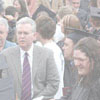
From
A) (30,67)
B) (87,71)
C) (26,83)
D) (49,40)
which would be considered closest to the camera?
(87,71)

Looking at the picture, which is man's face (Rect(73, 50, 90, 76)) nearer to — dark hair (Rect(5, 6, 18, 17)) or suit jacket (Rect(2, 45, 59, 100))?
suit jacket (Rect(2, 45, 59, 100))

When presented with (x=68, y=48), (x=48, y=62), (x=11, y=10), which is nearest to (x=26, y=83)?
(x=48, y=62)

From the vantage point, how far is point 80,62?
4.52m

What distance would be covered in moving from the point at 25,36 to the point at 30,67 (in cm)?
44

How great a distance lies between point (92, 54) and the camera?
4.51 metres

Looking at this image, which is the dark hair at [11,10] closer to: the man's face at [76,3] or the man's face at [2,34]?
the man's face at [76,3]

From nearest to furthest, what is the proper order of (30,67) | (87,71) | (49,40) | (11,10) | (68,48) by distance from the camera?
(87,71)
(30,67)
(68,48)
(49,40)
(11,10)

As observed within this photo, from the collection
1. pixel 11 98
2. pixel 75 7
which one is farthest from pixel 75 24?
pixel 75 7

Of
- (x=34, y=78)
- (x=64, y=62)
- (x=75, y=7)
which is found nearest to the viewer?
(x=34, y=78)

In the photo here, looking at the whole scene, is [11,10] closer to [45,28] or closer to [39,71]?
[45,28]

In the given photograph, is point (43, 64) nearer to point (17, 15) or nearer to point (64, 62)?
point (64, 62)

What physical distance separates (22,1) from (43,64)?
447 cm

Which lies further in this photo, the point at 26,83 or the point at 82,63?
the point at 26,83

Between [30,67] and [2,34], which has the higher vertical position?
[2,34]
